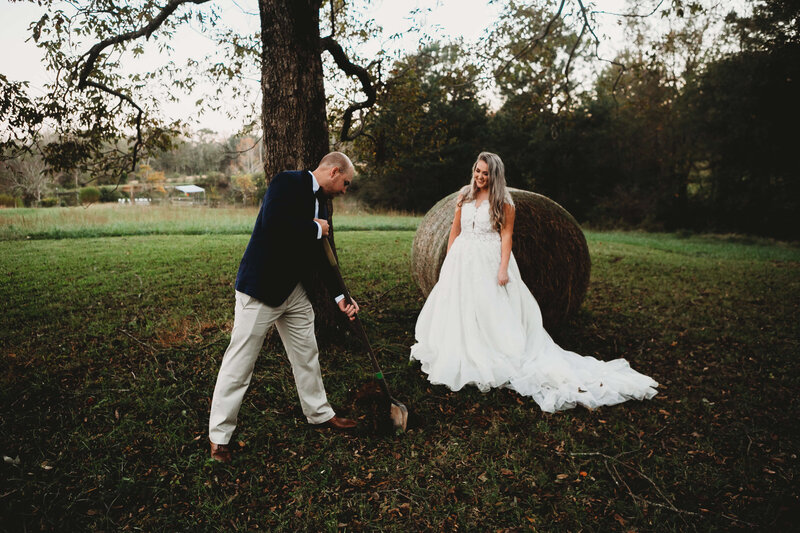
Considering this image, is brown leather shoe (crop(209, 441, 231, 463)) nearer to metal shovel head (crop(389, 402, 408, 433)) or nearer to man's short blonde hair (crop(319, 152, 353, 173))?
metal shovel head (crop(389, 402, 408, 433))

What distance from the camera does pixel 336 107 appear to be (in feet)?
25.8

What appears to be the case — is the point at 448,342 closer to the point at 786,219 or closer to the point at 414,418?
the point at 414,418

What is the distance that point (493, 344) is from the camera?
16.4ft

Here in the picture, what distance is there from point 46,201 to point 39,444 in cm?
3415

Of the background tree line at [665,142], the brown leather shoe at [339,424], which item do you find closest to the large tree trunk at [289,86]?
the brown leather shoe at [339,424]

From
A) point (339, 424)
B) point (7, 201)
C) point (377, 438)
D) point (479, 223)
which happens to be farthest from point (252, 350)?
point (7, 201)

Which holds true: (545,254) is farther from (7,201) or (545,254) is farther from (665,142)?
(7,201)

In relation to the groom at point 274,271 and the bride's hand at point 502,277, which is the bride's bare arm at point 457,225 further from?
the groom at point 274,271

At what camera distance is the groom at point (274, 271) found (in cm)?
345

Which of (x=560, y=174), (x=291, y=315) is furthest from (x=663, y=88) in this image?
(x=291, y=315)

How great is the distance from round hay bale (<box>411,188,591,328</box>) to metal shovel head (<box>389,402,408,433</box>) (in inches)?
96.4

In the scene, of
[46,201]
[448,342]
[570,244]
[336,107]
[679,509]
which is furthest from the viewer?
[46,201]

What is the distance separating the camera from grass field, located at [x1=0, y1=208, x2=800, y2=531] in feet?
10.3

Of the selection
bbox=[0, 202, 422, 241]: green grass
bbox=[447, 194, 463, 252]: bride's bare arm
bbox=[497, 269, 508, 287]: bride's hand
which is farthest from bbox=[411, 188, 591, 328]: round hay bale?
bbox=[0, 202, 422, 241]: green grass
